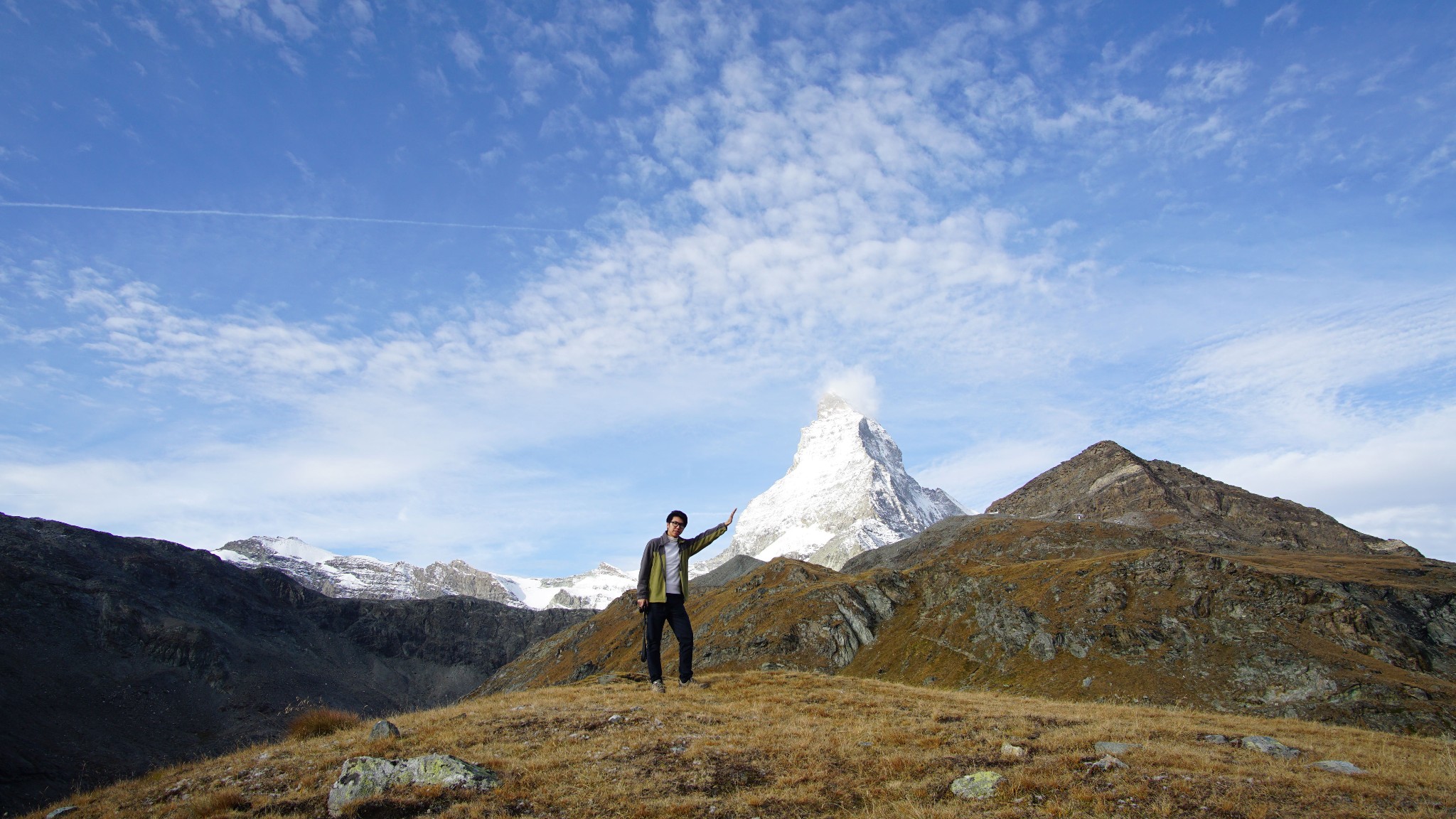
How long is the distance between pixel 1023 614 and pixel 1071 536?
61183mm

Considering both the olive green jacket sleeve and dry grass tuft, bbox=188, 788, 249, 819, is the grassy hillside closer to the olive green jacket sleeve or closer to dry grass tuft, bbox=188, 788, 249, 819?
the olive green jacket sleeve

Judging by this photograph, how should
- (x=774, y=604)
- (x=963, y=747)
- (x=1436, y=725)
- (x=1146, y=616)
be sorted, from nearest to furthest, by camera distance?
(x=963, y=747) → (x=1436, y=725) → (x=1146, y=616) → (x=774, y=604)

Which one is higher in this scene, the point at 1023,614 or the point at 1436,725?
Answer: the point at 1023,614

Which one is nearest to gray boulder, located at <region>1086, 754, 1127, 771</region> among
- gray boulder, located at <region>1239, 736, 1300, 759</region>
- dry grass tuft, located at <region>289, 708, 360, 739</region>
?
gray boulder, located at <region>1239, 736, 1300, 759</region>

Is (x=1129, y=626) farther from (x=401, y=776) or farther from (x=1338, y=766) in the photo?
(x=401, y=776)

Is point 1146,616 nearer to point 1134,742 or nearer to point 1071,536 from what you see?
point 1071,536

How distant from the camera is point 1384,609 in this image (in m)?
87.4

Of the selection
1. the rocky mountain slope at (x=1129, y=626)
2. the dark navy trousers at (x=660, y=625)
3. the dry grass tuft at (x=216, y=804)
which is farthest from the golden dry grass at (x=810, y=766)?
the rocky mountain slope at (x=1129, y=626)

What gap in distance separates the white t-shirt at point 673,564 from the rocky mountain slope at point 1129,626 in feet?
250

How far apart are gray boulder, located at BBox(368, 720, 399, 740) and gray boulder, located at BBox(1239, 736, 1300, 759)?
16484 millimetres

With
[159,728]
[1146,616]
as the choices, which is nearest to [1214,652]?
[1146,616]

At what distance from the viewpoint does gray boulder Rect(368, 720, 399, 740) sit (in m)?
14.4

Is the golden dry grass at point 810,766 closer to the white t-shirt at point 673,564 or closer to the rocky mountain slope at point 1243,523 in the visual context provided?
the white t-shirt at point 673,564

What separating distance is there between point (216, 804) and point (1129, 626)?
335ft
